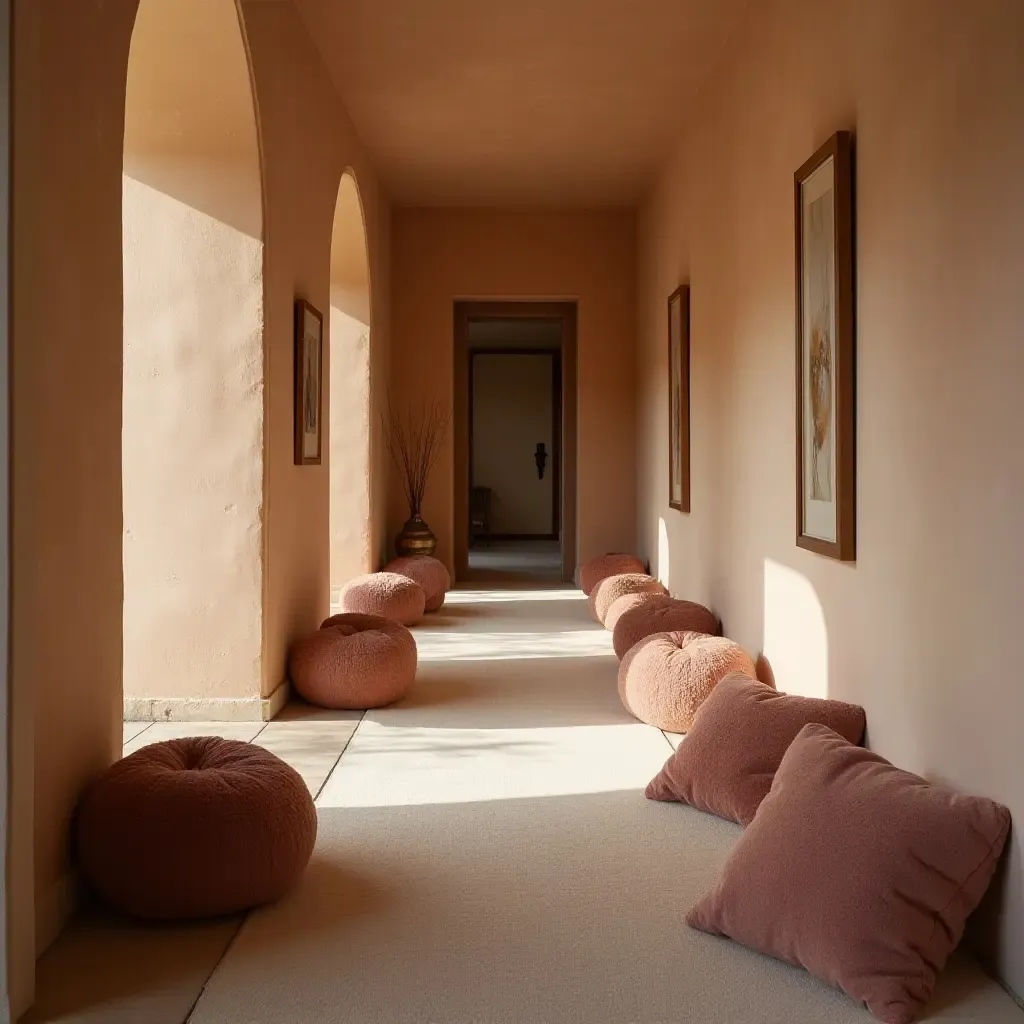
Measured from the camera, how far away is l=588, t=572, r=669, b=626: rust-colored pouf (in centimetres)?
682

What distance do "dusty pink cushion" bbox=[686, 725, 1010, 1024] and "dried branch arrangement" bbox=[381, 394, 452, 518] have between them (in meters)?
6.62

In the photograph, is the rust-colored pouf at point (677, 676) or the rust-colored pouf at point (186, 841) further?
the rust-colored pouf at point (677, 676)

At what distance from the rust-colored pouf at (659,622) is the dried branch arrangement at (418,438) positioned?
3754mm

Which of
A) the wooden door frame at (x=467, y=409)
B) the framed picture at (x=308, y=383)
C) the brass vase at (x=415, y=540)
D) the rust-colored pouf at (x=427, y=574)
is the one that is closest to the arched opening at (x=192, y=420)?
the framed picture at (x=308, y=383)

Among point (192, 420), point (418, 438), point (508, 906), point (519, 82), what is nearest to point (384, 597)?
point (192, 420)

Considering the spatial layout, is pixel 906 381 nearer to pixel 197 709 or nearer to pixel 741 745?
pixel 741 745

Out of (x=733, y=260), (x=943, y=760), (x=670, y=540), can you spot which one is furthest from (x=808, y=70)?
(x=670, y=540)

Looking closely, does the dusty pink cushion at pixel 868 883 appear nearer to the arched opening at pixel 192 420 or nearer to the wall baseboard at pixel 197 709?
the wall baseboard at pixel 197 709

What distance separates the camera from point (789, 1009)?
6.89 ft

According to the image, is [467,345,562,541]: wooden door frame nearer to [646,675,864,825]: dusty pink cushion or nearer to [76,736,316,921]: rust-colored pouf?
[646,675,864,825]: dusty pink cushion

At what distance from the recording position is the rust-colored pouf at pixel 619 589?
6.82 meters

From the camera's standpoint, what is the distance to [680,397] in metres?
6.46

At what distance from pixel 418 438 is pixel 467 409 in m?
0.52

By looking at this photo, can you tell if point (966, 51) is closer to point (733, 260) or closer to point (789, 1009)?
point (789, 1009)
